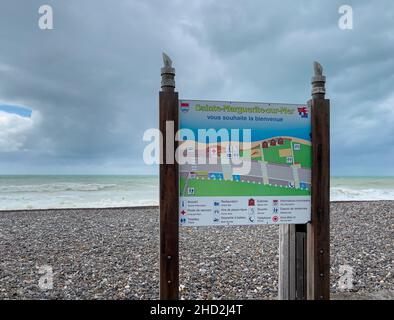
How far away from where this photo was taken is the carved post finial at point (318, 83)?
3.92m

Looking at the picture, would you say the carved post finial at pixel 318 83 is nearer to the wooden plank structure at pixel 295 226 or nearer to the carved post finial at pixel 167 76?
the wooden plank structure at pixel 295 226

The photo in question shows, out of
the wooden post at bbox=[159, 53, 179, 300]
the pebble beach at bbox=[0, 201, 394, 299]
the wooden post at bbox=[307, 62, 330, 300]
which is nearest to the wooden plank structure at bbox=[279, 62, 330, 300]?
the wooden post at bbox=[307, 62, 330, 300]

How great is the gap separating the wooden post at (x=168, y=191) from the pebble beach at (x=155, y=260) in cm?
252

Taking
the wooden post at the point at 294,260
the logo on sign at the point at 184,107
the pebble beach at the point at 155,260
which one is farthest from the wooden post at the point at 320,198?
the logo on sign at the point at 184,107

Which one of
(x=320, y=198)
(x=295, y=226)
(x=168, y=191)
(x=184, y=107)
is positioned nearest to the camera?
(x=168, y=191)

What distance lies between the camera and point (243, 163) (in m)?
3.67

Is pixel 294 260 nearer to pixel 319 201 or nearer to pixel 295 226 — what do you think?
pixel 295 226

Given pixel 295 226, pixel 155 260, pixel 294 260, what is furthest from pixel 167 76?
pixel 155 260

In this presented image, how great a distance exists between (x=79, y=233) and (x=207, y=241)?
186 inches

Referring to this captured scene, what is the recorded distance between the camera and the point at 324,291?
391 centimetres

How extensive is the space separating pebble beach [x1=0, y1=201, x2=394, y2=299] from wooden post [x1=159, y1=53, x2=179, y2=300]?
252 centimetres

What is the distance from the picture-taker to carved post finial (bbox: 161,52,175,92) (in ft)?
11.6

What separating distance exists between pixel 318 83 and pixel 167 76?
186 centimetres

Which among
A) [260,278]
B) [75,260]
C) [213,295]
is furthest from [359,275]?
[75,260]
